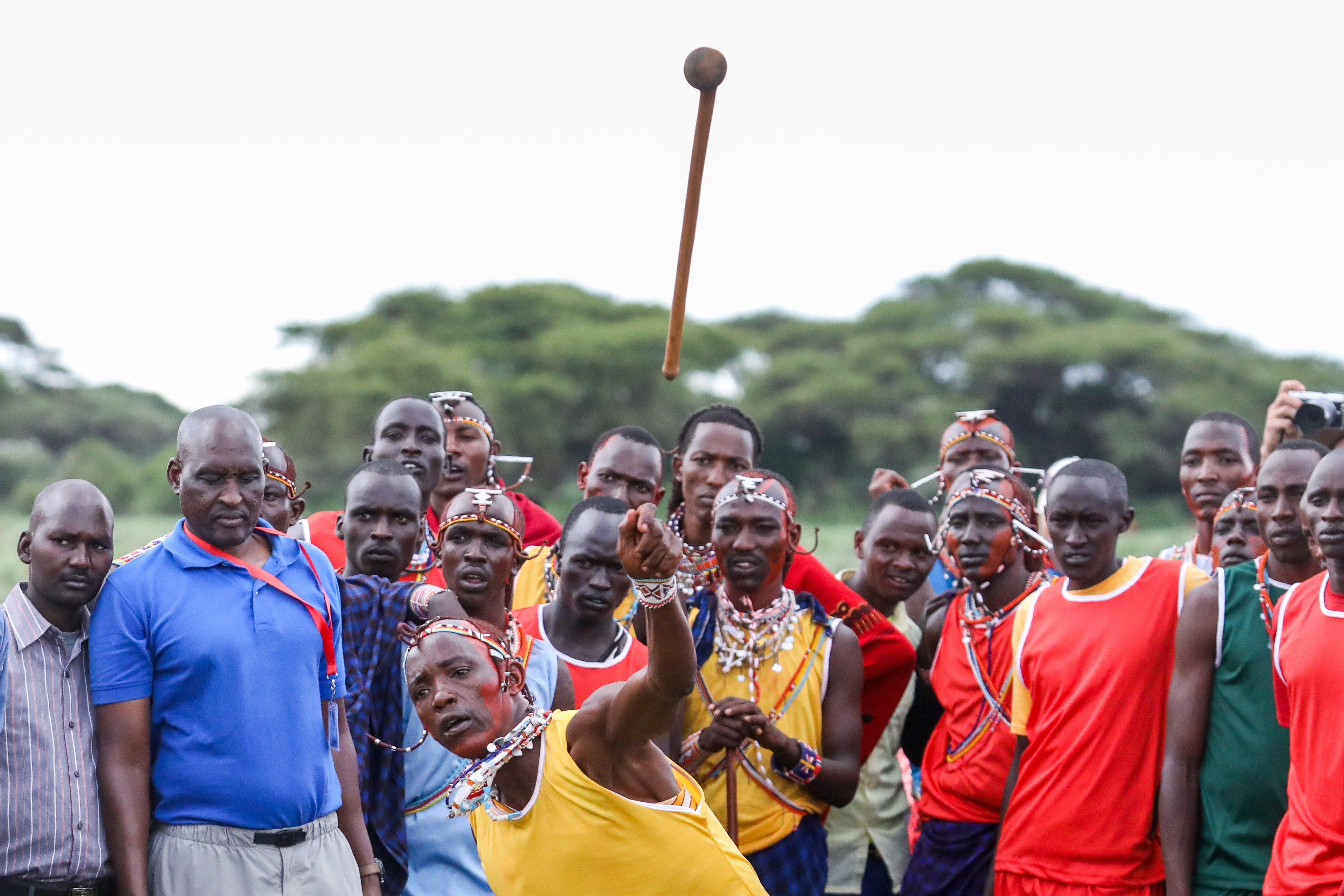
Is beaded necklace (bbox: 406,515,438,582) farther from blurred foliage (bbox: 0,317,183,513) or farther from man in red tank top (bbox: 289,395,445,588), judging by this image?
blurred foliage (bbox: 0,317,183,513)

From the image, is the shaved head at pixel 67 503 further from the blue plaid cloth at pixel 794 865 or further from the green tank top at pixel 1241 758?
the green tank top at pixel 1241 758

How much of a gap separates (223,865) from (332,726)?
0.52 meters

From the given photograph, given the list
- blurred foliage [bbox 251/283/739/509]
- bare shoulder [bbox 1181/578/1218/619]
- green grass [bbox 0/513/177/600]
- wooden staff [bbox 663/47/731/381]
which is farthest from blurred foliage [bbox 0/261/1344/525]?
wooden staff [bbox 663/47/731/381]

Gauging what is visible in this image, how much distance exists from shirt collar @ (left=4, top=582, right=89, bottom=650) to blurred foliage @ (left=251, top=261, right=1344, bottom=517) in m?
26.6

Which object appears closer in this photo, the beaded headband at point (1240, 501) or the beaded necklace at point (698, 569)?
the beaded necklace at point (698, 569)

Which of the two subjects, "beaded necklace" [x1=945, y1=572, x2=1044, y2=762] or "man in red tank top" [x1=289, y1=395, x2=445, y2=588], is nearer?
"beaded necklace" [x1=945, y1=572, x2=1044, y2=762]

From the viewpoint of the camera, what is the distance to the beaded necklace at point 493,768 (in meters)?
3.53

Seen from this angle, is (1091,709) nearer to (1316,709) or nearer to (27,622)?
(1316,709)

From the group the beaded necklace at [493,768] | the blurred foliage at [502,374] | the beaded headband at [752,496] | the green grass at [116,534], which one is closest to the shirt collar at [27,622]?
the beaded necklace at [493,768]

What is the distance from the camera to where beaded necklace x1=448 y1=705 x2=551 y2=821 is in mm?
3525

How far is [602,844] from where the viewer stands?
3.53m

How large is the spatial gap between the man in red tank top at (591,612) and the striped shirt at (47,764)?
159 centimetres

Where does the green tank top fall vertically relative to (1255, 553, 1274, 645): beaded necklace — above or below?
below

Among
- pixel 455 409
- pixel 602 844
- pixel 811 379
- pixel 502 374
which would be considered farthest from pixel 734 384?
pixel 602 844
